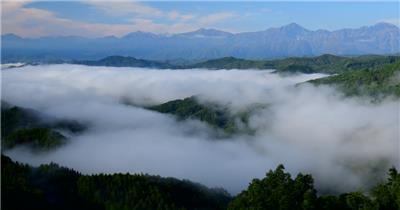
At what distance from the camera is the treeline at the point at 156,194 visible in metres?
54.7

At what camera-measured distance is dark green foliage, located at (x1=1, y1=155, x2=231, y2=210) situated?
10354 cm

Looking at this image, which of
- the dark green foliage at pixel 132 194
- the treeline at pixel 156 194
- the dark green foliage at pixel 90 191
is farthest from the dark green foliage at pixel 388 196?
the dark green foliage at pixel 132 194

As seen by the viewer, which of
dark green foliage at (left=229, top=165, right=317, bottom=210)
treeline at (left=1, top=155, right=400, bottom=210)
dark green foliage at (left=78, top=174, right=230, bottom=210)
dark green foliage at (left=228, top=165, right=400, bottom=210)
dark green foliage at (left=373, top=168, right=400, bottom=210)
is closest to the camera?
dark green foliage at (left=373, top=168, right=400, bottom=210)

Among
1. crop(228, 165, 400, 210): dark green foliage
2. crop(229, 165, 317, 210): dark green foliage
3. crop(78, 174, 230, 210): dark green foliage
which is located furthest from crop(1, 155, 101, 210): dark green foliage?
crop(228, 165, 400, 210): dark green foliage

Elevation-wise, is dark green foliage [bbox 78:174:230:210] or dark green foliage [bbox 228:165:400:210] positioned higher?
dark green foliage [bbox 228:165:400:210]

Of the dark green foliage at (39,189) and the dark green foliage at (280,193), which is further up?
the dark green foliage at (280,193)

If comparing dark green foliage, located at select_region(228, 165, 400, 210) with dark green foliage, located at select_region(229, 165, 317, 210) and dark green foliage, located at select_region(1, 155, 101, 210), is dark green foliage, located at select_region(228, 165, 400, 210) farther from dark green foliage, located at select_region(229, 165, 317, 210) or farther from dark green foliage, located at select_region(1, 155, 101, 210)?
dark green foliage, located at select_region(1, 155, 101, 210)

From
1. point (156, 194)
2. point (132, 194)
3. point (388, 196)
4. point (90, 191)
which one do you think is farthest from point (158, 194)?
point (388, 196)

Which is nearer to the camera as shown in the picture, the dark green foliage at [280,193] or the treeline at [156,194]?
the dark green foliage at [280,193]

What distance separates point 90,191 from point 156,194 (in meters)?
15.1

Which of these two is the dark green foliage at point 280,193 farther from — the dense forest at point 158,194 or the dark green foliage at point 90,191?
the dark green foliage at point 90,191

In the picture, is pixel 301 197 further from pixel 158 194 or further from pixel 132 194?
pixel 158 194

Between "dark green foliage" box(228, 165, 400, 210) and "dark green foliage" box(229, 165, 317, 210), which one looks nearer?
"dark green foliage" box(228, 165, 400, 210)

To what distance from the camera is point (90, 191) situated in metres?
122
